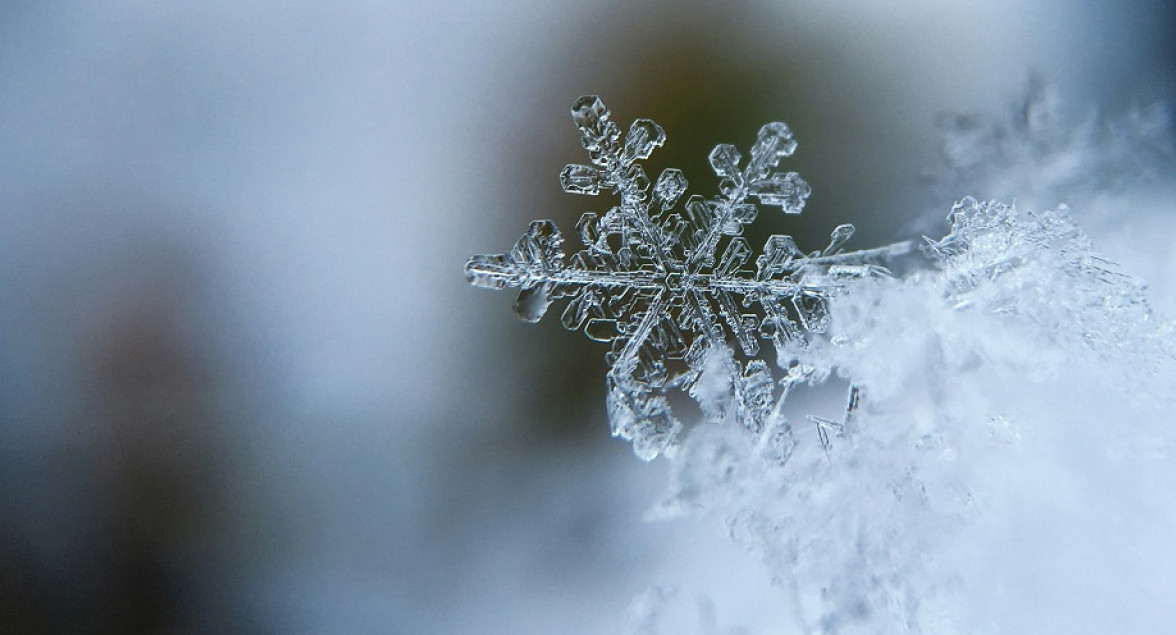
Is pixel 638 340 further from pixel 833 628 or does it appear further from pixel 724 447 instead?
pixel 833 628

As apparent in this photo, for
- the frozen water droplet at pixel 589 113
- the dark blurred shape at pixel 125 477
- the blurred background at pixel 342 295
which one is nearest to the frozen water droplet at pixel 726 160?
the frozen water droplet at pixel 589 113

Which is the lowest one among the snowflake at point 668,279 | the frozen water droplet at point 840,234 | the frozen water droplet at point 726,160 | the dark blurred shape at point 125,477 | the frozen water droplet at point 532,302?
the dark blurred shape at point 125,477

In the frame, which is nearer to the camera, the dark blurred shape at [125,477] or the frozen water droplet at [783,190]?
the frozen water droplet at [783,190]

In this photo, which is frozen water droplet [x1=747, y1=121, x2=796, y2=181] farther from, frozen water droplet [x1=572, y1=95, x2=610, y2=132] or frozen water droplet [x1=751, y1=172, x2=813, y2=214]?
frozen water droplet [x1=572, y1=95, x2=610, y2=132]

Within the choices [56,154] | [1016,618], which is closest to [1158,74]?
[1016,618]

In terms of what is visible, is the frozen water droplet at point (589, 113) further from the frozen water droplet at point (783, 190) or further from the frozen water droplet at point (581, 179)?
the frozen water droplet at point (783, 190)

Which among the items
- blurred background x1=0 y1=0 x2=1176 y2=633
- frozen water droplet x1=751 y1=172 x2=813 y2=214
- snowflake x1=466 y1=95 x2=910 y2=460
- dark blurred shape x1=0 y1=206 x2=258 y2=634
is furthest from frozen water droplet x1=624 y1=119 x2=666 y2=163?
dark blurred shape x1=0 y1=206 x2=258 y2=634
